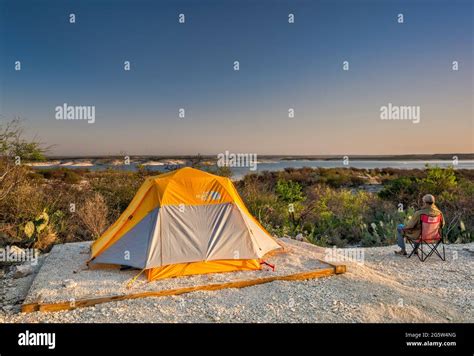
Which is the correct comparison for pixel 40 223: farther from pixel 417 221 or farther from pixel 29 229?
pixel 417 221

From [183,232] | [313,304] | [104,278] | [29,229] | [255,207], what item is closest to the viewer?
[313,304]

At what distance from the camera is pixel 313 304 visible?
4.81 meters

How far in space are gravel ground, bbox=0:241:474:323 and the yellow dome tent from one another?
35.6 inches

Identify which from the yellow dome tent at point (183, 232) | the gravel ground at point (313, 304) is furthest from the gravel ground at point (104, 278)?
the gravel ground at point (313, 304)

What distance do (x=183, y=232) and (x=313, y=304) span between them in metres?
2.35

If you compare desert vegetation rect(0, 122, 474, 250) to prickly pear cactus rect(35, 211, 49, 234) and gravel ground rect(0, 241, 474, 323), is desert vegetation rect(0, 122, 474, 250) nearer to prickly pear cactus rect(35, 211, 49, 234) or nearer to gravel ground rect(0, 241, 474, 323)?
prickly pear cactus rect(35, 211, 49, 234)

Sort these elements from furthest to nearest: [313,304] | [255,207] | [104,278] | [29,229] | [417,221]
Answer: [255,207] → [29,229] → [417,221] → [104,278] → [313,304]

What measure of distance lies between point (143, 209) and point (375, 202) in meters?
8.40

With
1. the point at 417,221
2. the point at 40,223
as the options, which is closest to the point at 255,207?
the point at 417,221

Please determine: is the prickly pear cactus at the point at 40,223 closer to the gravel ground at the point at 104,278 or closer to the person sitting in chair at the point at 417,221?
the gravel ground at the point at 104,278

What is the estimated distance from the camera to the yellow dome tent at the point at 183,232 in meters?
6.03

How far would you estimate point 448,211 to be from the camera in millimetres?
11016

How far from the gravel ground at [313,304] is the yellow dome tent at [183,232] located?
90 cm
